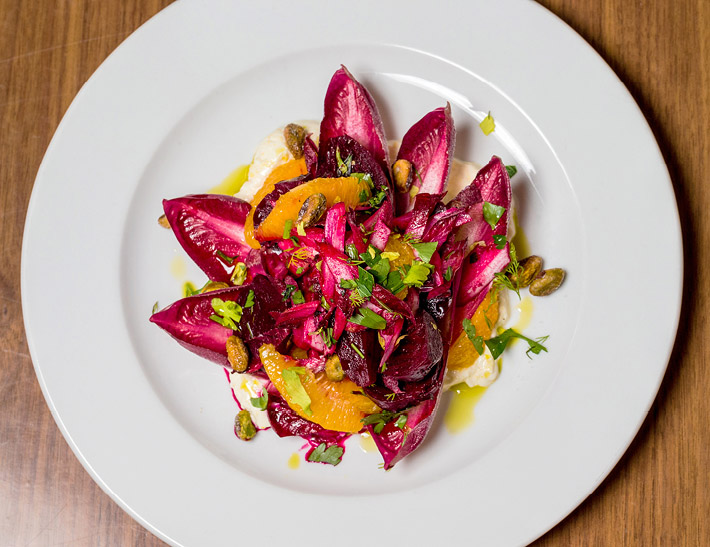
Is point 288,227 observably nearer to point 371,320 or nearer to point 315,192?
point 315,192

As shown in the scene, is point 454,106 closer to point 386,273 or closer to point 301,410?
point 386,273

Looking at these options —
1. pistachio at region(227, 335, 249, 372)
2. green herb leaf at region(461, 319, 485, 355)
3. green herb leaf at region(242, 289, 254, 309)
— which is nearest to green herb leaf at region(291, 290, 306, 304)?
green herb leaf at region(242, 289, 254, 309)

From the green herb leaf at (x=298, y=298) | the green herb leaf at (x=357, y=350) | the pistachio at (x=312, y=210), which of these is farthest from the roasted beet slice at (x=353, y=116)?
the green herb leaf at (x=357, y=350)

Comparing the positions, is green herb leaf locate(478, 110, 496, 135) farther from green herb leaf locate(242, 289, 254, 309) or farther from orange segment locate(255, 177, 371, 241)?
green herb leaf locate(242, 289, 254, 309)

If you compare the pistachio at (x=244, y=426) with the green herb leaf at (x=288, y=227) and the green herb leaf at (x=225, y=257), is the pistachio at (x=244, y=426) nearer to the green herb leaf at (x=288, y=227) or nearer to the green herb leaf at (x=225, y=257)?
the green herb leaf at (x=225, y=257)

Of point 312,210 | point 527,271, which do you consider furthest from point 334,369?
point 527,271
